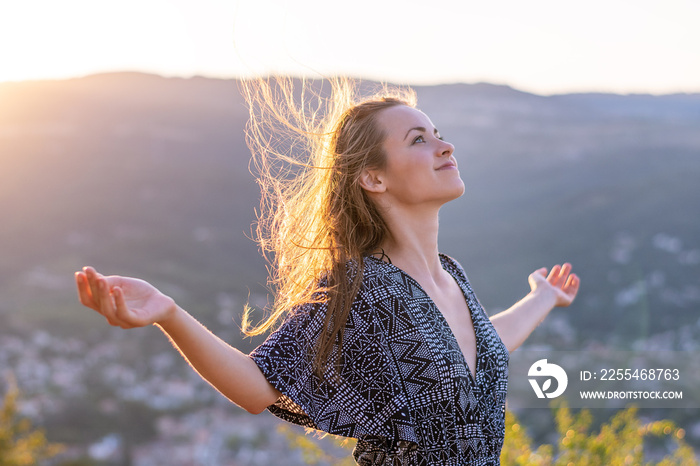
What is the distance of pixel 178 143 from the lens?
8.59 metres

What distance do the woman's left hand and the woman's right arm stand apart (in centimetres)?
120

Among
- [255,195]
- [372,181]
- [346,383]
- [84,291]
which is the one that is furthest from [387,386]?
[255,195]

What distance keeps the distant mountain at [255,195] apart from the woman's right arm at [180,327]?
17.8 ft

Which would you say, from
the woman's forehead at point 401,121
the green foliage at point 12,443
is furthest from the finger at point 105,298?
the green foliage at point 12,443

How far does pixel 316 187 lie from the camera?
72.0 inches

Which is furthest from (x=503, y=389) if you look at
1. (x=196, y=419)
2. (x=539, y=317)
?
(x=196, y=419)

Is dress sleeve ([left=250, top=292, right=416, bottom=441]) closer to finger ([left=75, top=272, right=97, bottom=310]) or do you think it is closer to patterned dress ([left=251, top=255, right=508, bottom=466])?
patterned dress ([left=251, top=255, right=508, bottom=466])

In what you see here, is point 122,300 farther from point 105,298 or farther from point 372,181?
point 372,181

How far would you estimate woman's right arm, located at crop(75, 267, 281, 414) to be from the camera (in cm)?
109

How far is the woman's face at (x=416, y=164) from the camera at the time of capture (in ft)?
5.38

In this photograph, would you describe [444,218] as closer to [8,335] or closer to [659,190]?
[659,190]

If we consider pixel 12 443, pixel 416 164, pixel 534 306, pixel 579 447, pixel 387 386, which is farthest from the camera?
pixel 12 443

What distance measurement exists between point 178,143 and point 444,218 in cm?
363

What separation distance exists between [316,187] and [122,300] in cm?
82
